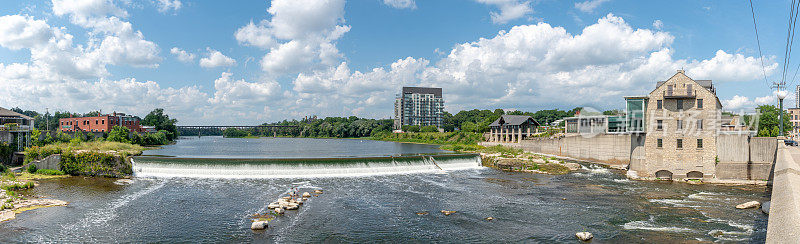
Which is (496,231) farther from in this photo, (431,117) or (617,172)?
(431,117)

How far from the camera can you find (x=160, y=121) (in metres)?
111

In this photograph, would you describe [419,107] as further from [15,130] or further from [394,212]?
[394,212]

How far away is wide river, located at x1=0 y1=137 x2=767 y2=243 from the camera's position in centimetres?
1712

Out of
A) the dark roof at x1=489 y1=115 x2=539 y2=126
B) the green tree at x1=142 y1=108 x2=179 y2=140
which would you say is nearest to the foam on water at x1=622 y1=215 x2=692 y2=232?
the dark roof at x1=489 y1=115 x2=539 y2=126

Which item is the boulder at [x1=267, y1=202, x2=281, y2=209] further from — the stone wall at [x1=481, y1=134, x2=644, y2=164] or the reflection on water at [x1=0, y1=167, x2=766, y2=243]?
the stone wall at [x1=481, y1=134, x2=644, y2=164]

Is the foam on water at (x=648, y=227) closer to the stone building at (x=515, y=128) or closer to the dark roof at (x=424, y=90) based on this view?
the stone building at (x=515, y=128)

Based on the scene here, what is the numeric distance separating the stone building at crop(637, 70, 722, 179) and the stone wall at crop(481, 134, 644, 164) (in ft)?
6.36

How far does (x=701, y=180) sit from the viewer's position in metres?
30.5

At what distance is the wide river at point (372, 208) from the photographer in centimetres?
1712

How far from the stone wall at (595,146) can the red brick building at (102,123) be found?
283ft

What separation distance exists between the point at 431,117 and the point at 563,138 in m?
139

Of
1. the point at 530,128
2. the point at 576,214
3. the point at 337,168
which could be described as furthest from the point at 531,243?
the point at 530,128

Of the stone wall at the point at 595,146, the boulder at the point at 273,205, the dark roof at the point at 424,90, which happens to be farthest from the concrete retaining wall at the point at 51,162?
the dark roof at the point at 424,90

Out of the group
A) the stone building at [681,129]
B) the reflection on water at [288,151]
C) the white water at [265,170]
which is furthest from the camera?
the reflection on water at [288,151]
